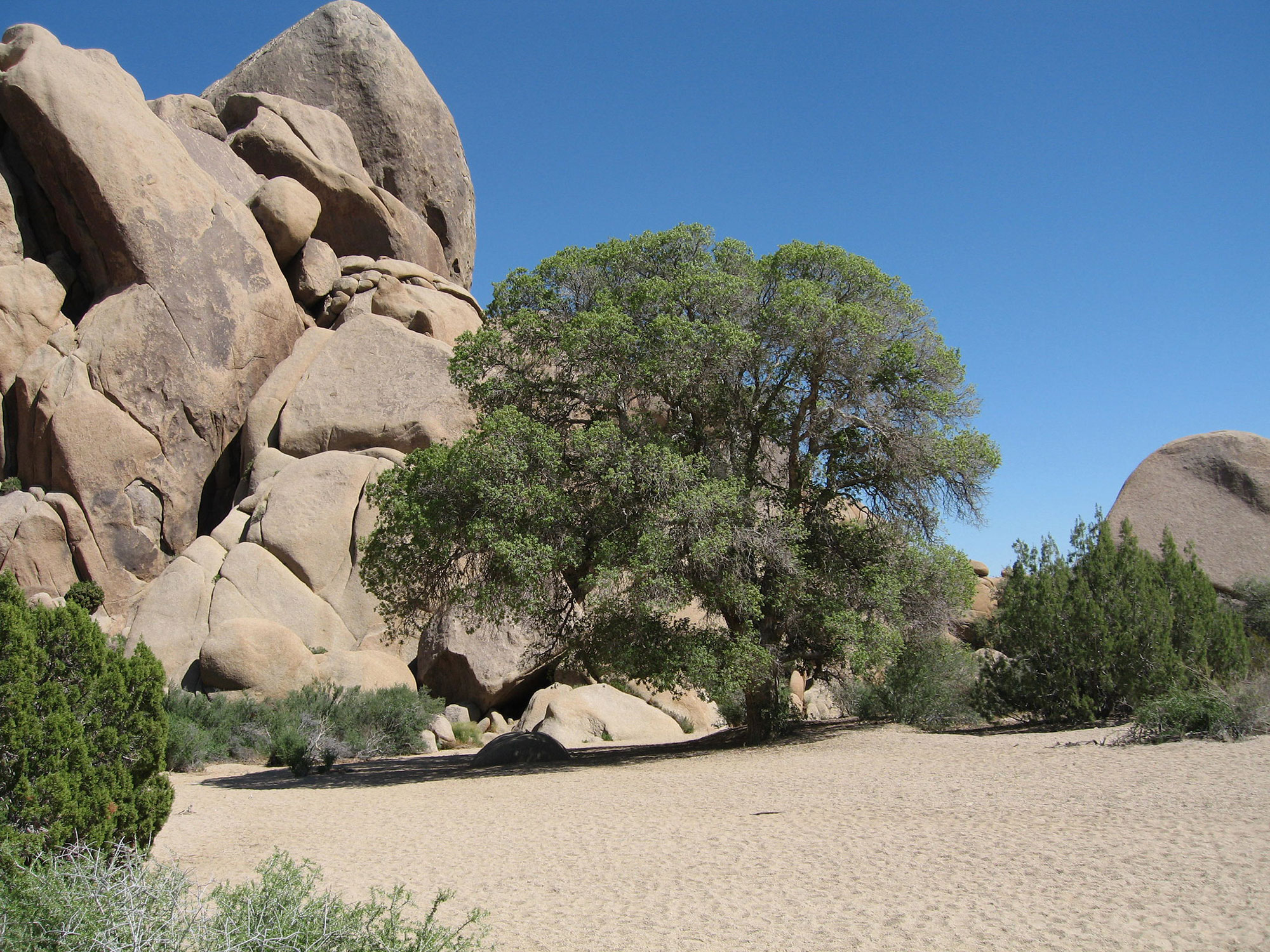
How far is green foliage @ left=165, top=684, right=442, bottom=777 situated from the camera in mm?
15133

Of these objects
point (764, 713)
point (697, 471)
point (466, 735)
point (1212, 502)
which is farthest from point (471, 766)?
point (1212, 502)

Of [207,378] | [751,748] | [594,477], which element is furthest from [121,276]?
[751,748]

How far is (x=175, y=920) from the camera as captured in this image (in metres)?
4.29

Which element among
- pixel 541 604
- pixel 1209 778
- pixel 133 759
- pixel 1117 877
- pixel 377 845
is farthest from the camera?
pixel 541 604

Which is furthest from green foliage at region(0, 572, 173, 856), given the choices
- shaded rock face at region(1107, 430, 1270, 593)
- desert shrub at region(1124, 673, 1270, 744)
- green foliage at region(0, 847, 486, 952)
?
shaded rock face at region(1107, 430, 1270, 593)

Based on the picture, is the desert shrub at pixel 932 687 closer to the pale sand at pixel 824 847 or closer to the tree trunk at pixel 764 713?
the tree trunk at pixel 764 713

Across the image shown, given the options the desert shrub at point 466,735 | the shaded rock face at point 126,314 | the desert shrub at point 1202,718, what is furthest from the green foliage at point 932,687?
the shaded rock face at point 126,314

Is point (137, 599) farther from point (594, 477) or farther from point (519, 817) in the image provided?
point (519, 817)

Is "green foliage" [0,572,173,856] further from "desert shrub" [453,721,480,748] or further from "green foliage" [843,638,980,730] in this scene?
"desert shrub" [453,721,480,748]

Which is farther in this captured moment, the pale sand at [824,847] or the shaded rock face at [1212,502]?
the shaded rock face at [1212,502]

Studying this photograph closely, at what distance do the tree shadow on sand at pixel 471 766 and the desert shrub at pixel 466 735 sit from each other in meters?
1.94

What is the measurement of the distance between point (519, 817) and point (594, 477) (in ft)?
19.3

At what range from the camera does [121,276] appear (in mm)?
26781

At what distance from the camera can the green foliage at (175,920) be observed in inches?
159
